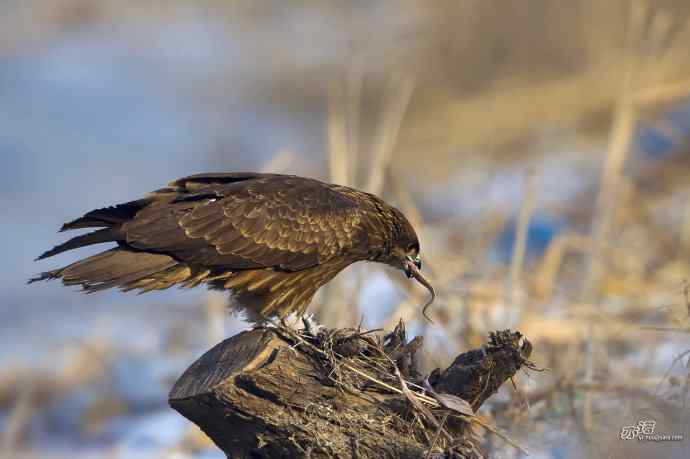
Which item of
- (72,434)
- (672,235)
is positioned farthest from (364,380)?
(672,235)

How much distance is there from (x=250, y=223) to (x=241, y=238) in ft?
0.27

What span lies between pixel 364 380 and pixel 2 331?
651 cm

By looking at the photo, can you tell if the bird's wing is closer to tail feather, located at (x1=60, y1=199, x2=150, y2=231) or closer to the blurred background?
tail feather, located at (x1=60, y1=199, x2=150, y2=231)

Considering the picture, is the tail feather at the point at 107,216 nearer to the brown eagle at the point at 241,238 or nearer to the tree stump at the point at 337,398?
the brown eagle at the point at 241,238

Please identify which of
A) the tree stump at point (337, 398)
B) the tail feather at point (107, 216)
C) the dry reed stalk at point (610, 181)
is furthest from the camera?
the dry reed stalk at point (610, 181)

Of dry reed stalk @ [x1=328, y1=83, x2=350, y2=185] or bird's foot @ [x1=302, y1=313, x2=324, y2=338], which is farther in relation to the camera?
dry reed stalk @ [x1=328, y1=83, x2=350, y2=185]

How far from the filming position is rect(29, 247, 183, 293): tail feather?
12.4 ft

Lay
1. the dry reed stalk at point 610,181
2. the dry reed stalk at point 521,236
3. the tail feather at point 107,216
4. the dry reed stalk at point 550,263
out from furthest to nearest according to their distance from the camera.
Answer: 1. the dry reed stalk at point 550,263
2. the dry reed stalk at point 610,181
3. the dry reed stalk at point 521,236
4. the tail feather at point 107,216

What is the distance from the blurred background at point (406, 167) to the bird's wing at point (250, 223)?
100 cm

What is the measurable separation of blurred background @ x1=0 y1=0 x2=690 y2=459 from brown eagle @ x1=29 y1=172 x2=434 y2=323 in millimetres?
958

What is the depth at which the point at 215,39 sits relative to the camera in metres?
14.3

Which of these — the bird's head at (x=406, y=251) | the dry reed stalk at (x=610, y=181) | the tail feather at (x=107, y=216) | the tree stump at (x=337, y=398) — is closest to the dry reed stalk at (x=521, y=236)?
the dry reed stalk at (x=610, y=181)

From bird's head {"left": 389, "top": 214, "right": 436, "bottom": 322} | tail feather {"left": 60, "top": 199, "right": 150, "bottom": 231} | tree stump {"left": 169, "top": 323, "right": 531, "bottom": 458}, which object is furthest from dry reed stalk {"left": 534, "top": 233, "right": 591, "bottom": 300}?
tail feather {"left": 60, "top": 199, "right": 150, "bottom": 231}

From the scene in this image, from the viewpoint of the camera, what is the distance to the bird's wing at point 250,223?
159 inches
